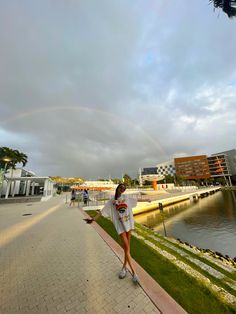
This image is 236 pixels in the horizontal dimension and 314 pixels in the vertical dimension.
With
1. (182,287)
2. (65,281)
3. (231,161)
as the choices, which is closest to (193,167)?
(231,161)

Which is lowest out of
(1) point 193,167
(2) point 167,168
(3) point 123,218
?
(3) point 123,218

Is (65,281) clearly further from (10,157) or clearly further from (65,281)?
(10,157)

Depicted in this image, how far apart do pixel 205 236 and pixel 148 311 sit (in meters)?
11.1

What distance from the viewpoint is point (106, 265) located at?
3.95m

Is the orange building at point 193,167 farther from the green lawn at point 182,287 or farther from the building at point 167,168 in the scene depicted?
the green lawn at point 182,287

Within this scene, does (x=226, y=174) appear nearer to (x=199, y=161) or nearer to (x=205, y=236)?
(x=199, y=161)

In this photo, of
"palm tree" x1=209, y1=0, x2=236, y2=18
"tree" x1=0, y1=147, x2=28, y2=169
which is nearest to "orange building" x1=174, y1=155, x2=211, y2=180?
"tree" x1=0, y1=147, x2=28, y2=169

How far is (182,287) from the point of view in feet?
10.2

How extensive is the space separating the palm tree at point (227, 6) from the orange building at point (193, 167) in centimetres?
10566

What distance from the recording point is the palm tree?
528 centimetres

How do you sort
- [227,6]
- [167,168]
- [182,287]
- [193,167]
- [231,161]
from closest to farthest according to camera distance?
[182,287] → [227,6] → [231,161] → [193,167] → [167,168]

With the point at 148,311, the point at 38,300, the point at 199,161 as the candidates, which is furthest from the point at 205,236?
the point at 199,161

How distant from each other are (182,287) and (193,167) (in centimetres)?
11131

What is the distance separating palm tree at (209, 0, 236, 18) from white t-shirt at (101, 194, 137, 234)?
23.9ft
